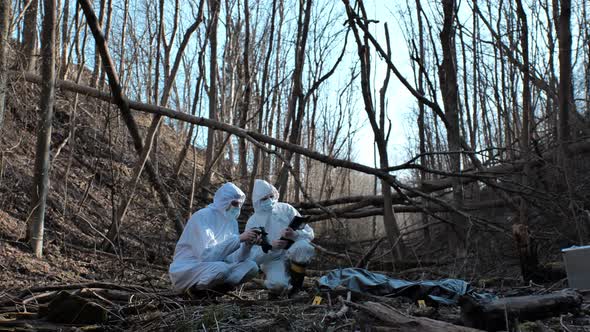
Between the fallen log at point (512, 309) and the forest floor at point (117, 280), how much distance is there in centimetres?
8

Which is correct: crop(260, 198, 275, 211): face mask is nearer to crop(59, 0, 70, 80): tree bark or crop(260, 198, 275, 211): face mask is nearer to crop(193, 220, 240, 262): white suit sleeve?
crop(193, 220, 240, 262): white suit sleeve

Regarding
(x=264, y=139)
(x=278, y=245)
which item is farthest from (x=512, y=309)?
(x=264, y=139)

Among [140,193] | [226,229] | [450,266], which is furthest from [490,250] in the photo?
[140,193]

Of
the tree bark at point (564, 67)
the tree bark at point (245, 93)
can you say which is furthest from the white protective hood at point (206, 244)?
the tree bark at point (245, 93)

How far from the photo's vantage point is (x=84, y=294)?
520cm

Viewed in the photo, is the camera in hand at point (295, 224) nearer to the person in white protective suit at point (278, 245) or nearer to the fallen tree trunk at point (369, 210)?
the person in white protective suit at point (278, 245)

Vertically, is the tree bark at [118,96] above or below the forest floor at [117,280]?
above

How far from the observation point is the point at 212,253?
5219 millimetres

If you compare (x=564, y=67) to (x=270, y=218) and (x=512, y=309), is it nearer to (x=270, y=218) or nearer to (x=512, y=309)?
(x=270, y=218)

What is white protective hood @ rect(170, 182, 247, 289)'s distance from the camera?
5.20 meters

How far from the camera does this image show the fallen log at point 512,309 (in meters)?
3.41

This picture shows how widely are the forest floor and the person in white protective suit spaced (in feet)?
0.99

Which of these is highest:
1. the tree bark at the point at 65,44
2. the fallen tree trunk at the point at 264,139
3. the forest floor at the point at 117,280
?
the tree bark at the point at 65,44

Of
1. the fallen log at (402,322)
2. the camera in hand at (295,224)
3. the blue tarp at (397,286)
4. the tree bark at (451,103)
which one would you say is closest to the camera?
the fallen log at (402,322)
